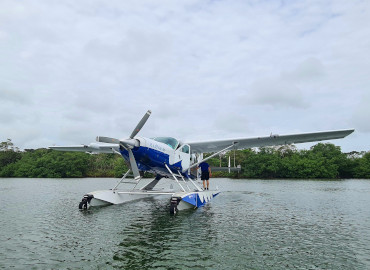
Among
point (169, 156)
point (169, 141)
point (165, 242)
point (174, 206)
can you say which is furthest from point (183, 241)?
point (169, 141)

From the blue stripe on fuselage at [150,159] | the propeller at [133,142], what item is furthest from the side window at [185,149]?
the propeller at [133,142]

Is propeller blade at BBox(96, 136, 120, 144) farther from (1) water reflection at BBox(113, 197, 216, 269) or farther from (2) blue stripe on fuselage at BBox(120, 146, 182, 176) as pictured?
(1) water reflection at BBox(113, 197, 216, 269)

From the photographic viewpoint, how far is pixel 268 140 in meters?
13.4

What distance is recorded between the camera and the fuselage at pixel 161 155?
34.0 ft

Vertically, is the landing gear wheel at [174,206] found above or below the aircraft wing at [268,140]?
below

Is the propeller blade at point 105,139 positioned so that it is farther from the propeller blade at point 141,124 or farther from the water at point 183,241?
the water at point 183,241

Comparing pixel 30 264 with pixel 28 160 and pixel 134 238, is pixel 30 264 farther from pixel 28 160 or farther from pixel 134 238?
pixel 28 160

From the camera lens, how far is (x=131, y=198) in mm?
13656

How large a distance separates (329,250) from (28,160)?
74951 millimetres

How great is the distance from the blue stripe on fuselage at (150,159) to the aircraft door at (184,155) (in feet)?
1.54

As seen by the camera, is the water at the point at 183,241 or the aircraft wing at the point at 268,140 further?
the aircraft wing at the point at 268,140

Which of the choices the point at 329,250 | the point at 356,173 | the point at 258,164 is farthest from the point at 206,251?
the point at 356,173

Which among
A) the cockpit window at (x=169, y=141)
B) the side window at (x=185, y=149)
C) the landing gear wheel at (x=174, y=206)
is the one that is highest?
the cockpit window at (x=169, y=141)

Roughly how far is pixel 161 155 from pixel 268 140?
546 cm
